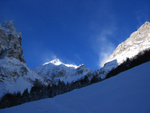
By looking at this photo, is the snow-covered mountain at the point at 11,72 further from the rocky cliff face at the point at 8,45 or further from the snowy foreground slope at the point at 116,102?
the snowy foreground slope at the point at 116,102

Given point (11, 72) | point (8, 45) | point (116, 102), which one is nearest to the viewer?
point (116, 102)

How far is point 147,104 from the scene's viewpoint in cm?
655

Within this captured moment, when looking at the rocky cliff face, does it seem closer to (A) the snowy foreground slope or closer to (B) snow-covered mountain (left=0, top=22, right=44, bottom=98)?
(B) snow-covered mountain (left=0, top=22, right=44, bottom=98)

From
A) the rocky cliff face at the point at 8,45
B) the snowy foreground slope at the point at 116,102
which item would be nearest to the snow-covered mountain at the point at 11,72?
the rocky cliff face at the point at 8,45

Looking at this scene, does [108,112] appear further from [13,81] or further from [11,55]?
[11,55]

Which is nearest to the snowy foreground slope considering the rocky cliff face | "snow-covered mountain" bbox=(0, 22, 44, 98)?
"snow-covered mountain" bbox=(0, 22, 44, 98)

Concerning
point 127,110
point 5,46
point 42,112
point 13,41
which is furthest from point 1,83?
point 127,110

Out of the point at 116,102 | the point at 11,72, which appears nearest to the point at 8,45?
the point at 11,72

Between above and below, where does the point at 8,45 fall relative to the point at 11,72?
above

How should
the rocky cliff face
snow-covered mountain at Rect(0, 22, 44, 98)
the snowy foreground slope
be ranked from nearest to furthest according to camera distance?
the snowy foreground slope → snow-covered mountain at Rect(0, 22, 44, 98) → the rocky cliff face

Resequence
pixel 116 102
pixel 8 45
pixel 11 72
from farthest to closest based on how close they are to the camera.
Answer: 1. pixel 8 45
2. pixel 11 72
3. pixel 116 102

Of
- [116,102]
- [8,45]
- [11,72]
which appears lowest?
[116,102]

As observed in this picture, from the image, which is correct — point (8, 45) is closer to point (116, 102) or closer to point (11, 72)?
Result: point (11, 72)

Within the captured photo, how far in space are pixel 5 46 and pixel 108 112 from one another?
203m
